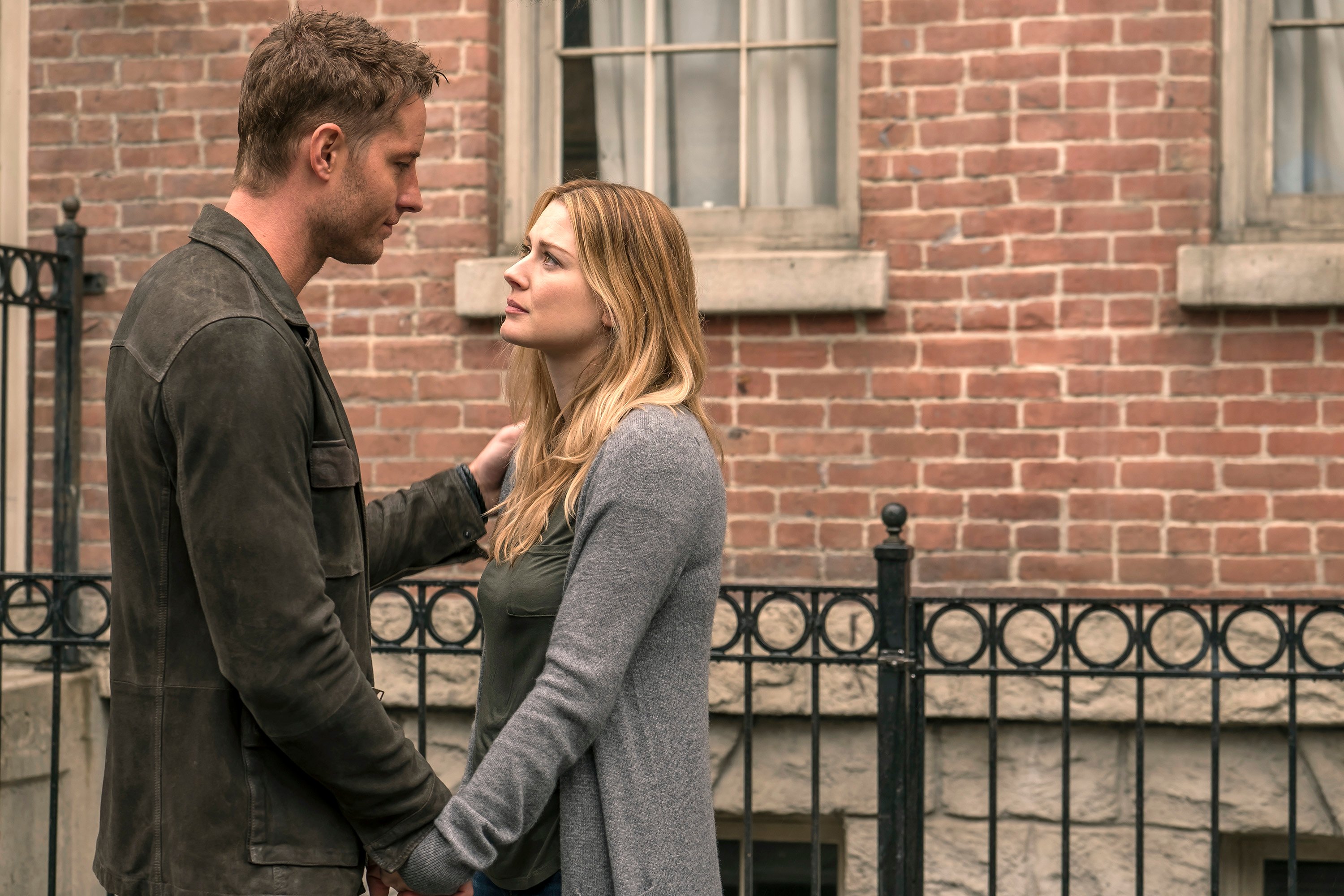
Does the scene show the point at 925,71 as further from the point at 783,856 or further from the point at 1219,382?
the point at 783,856

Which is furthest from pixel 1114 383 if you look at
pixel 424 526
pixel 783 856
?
pixel 424 526

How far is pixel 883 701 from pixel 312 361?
198cm

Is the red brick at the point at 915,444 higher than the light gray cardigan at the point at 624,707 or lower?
higher

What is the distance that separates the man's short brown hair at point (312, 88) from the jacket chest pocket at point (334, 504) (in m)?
0.41

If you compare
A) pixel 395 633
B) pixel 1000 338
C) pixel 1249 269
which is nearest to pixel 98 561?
pixel 395 633

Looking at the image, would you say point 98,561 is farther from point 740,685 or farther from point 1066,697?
point 1066,697

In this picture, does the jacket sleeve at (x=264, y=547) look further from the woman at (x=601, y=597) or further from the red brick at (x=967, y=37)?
the red brick at (x=967, y=37)

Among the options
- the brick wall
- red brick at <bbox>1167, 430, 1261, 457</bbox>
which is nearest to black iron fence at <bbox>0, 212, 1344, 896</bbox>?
the brick wall

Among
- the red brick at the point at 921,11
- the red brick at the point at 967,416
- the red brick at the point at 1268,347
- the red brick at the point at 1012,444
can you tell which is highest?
the red brick at the point at 921,11

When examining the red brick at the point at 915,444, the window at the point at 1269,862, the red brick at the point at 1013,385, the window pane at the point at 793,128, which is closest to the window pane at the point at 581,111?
the window pane at the point at 793,128

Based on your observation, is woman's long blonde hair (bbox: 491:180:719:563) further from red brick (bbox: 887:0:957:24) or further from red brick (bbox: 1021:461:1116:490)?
red brick (bbox: 887:0:957:24)

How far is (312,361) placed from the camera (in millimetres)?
1794

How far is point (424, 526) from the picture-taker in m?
2.46

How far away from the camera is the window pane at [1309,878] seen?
426cm
